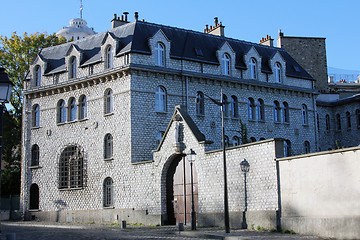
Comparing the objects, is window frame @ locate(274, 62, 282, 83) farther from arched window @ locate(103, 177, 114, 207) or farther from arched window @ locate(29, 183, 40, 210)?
arched window @ locate(29, 183, 40, 210)

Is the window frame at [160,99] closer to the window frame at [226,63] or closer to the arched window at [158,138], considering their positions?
the arched window at [158,138]

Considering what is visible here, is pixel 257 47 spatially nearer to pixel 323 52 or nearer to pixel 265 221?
pixel 323 52

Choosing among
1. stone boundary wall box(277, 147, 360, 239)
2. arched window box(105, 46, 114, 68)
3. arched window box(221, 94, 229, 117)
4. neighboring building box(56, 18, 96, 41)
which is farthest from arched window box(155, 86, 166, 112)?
neighboring building box(56, 18, 96, 41)

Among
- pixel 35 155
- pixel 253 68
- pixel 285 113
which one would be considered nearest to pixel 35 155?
pixel 35 155

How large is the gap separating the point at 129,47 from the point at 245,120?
9.83 metres

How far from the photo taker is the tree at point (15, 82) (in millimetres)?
41625

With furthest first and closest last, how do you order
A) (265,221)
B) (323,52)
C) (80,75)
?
1. (323,52)
2. (80,75)
3. (265,221)

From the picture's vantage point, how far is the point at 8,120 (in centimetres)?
4122

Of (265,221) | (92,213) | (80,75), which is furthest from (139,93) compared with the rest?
(265,221)

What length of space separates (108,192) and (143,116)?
535 cm

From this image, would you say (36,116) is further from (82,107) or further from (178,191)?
(178,191)

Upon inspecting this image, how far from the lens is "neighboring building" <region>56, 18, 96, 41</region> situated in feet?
355

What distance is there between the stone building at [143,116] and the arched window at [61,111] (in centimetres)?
7

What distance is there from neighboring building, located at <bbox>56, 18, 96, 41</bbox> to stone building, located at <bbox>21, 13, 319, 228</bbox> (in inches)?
2850
